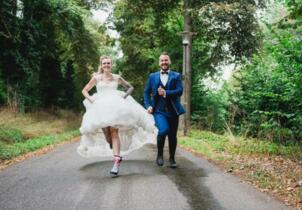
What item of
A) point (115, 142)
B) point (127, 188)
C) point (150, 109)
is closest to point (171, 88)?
point (150, 109)

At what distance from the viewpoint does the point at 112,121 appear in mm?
9016

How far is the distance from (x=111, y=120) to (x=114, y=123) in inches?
3.4

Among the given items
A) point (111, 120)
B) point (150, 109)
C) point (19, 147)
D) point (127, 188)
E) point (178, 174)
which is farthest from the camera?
point (19, 147)

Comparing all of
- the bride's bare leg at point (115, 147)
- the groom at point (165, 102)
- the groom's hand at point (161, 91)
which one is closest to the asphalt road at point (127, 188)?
the bride's bare leg at point (115, 147)

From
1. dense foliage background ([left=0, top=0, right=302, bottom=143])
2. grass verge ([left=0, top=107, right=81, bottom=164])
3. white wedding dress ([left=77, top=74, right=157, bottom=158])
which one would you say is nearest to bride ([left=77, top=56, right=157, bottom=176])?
white wedding dress ([left=77, top=74, right=157, bottom=158])

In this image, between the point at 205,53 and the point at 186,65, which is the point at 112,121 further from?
the point at 205,53

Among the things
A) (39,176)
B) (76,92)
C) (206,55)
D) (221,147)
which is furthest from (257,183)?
(76,92)

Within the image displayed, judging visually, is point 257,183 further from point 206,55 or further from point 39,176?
point 206,55

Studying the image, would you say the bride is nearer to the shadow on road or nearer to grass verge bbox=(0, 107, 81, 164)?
the shadow on road

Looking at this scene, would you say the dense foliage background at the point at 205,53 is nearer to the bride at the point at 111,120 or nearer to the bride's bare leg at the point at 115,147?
the bride at the point at 111,120

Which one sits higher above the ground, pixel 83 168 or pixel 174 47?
pixel 174 47

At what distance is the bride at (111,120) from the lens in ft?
29.8

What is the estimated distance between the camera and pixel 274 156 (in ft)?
40.3

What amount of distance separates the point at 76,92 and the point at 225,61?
662 inches
